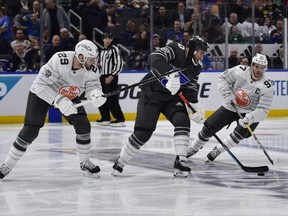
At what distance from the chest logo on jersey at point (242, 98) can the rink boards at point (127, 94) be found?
5353mm

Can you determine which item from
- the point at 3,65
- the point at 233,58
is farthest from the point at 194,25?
the point at 3,65

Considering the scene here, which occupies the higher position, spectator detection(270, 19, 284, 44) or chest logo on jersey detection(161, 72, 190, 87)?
chest logo on jersey detection(161, 72, 190, 87)

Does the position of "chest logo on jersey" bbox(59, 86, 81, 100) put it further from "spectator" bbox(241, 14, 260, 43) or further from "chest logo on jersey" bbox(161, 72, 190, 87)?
"spectator" bbox(241, 14, 260, 43)

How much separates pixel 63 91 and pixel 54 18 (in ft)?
21.2

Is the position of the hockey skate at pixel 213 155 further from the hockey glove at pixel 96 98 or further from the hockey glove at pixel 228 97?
the hockey glove at pixel 96 98

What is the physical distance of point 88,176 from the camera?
24.1ft

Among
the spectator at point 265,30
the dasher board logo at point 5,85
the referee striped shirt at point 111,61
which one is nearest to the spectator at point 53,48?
the dasher board logo at point 5,85

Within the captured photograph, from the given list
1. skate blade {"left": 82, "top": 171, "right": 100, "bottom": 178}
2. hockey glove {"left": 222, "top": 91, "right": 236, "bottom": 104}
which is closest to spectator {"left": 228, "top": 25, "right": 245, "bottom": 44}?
hockey glove {"left": 222, "top": 91, "right": 236, "bottom": 104}

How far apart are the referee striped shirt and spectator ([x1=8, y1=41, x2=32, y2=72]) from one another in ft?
4.48

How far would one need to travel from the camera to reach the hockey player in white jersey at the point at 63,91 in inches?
273

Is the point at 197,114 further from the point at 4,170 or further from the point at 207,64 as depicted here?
the point at 207,64

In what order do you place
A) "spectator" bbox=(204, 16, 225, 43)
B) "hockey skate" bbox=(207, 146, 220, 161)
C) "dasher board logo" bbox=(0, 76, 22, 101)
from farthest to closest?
"spectator" bbox=(204, 16, 225, 43) → "dasher board logo" bbox=(0, 76, 22, 101) → "hockey skate" bbox=(207, 146, 220, 161)

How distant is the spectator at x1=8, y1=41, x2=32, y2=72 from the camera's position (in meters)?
13.0

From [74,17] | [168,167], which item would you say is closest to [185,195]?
[168,167]
